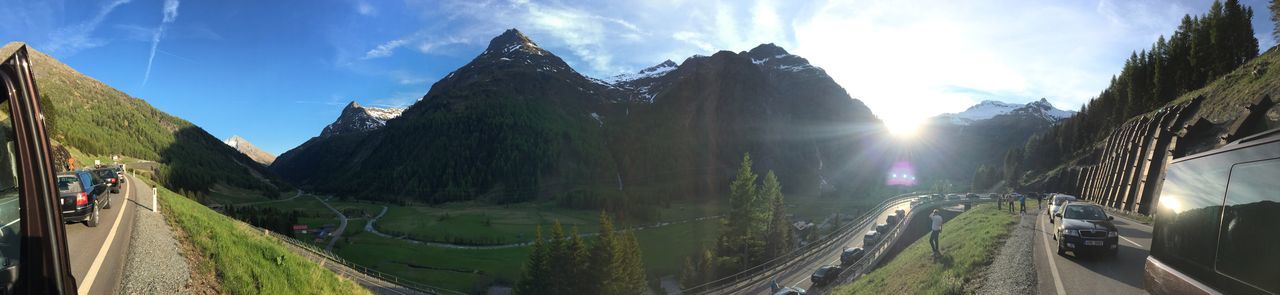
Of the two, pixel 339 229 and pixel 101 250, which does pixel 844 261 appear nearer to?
pixel 101 250

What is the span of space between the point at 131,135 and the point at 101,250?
20790 cm

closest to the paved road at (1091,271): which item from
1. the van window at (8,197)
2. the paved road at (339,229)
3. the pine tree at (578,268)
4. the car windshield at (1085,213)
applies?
the car windshield at (1085,213)

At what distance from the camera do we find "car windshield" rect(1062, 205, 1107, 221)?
16.6m

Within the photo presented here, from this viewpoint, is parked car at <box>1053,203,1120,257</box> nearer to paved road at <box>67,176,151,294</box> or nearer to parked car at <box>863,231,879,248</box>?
paved road at <box>67,176,151,294</box>

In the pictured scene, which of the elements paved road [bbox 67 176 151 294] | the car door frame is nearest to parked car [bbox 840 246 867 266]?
paved road [bbox 67 176 151 294]

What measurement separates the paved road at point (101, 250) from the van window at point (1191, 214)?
1715 centimetres

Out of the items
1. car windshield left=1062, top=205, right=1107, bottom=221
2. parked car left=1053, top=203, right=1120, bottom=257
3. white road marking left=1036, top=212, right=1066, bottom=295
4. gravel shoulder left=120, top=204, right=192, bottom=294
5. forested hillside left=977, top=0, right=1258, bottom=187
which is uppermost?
forested hillside left=977, top=0, right=1258, bottom=187

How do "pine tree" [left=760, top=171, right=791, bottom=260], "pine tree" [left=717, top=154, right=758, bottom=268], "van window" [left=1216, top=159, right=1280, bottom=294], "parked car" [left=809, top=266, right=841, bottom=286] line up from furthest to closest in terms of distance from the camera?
"pine tree" [left=760, top=171, right=791, bottom=260], "pine tree" [left=717, top=154, right=758, bottom=268], "parked car" [left=809, top=266, right=841, bottom=286], "van window" [left=1216, top=159, right=1280, bottom=294]

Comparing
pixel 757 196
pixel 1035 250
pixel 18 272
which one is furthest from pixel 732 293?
pixel 18 272

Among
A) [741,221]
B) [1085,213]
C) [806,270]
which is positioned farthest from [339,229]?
[1085,213]

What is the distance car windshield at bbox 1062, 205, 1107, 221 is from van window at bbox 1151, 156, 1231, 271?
11.7m

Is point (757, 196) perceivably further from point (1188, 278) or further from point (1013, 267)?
point (1188, 278)

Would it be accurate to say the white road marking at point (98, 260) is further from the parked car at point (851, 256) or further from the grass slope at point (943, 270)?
the parked car at point (851, 256)

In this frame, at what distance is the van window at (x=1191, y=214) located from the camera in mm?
5922
